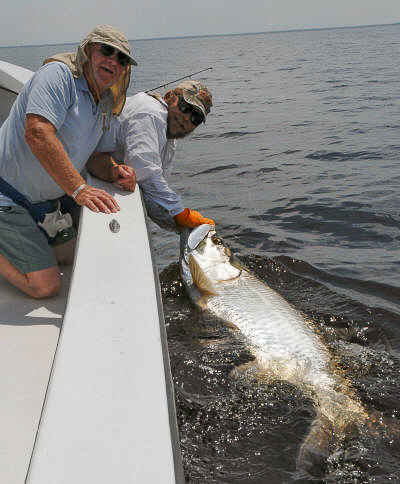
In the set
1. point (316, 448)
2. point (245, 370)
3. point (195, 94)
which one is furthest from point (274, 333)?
point (195, 94)

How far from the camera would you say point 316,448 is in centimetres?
269

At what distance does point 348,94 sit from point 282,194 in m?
11.6

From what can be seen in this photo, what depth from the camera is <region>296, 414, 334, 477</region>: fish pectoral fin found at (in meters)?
2.62

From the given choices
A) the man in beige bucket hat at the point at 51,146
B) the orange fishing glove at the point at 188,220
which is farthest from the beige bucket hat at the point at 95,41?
the orange fishing glove at the point at 188,220

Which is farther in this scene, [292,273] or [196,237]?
[292,273]

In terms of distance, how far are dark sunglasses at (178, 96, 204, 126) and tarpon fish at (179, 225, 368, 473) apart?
0.82 metres

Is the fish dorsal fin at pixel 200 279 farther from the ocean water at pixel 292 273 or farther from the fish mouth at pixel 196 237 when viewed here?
the ocean water at pixel 292 273

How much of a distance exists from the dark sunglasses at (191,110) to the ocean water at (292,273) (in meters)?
1.41

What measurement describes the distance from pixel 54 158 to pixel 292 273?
9.17 ft

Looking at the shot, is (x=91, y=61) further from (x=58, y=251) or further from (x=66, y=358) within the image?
(x=66, y=358)

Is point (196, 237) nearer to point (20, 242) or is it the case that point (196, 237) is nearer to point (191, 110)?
point (191, 110)

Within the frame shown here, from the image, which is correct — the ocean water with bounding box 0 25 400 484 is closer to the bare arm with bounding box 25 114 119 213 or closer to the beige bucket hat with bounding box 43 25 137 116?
the bare arm with bounding box 25 114 119 213

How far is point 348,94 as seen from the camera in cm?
1789

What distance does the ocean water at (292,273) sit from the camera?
2758mm
